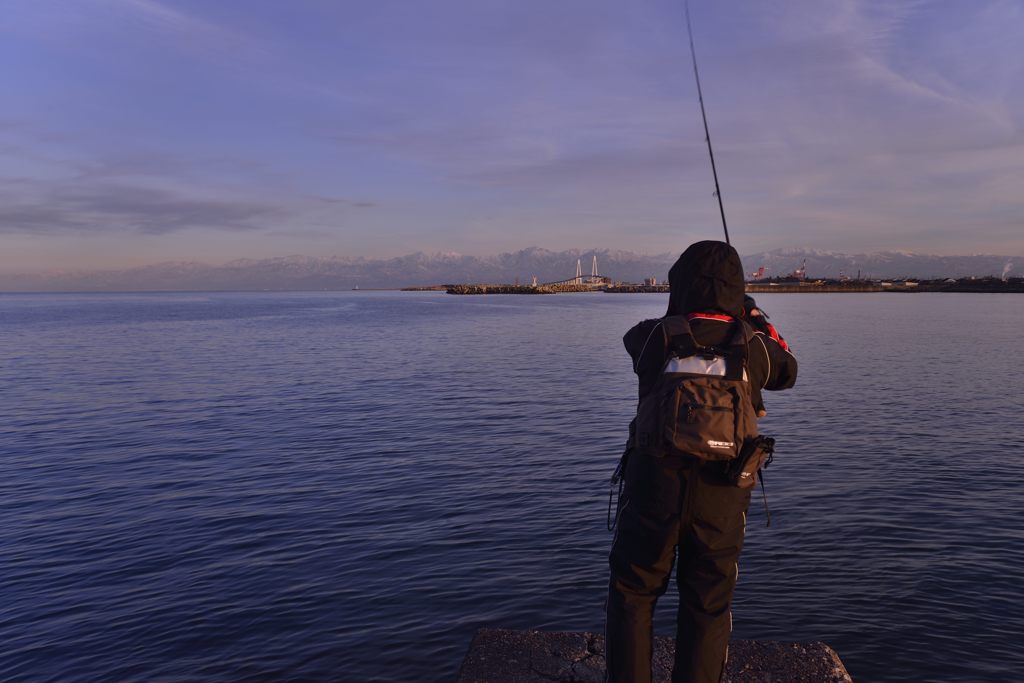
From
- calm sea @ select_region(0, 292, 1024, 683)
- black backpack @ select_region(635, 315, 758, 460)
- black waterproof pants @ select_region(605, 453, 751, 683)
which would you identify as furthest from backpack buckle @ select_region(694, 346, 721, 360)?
calm sea @ select_region(0, 292, 1024, 683)

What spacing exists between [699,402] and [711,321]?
1.78 feet

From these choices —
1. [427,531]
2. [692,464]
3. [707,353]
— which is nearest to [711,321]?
[707,353]

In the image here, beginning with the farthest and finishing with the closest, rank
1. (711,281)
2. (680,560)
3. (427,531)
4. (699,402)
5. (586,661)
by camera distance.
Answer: (427,531), (586,661), (711,281), (680,560), (699,402)

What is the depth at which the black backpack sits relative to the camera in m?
4.34

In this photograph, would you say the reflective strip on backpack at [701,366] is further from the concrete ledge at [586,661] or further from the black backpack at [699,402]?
the concrete ledge at [586,661]

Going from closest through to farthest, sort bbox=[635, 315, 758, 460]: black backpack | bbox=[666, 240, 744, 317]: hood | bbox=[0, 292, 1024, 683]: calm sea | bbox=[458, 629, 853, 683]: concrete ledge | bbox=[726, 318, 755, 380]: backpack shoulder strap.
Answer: bbox=[635, 315, 758, 460]: black backpack, bbox=[726, 318, 755, 380]: backpack shoulder strap, bbox=[666, 240, 744, 317]: hood, bbox=[458, 629, 853, 683]: concrete ledge, bbox=[0, 292, 1024, 683]: calm sea

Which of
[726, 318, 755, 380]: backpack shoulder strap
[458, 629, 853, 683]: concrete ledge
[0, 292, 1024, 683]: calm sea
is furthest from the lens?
[0, 292, 1024, 683]: calm sea

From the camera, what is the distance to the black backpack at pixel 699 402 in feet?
14.2

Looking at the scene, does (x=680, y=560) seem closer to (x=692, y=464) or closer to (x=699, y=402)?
(x=692, y=464)

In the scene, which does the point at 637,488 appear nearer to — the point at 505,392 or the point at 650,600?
the point at 650,600

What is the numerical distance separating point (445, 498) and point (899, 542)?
8007 millimetres

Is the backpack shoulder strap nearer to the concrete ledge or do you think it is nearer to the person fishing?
the person fishing

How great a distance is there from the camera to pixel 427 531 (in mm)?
12078

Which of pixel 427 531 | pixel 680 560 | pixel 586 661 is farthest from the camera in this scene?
pixel 427 531
